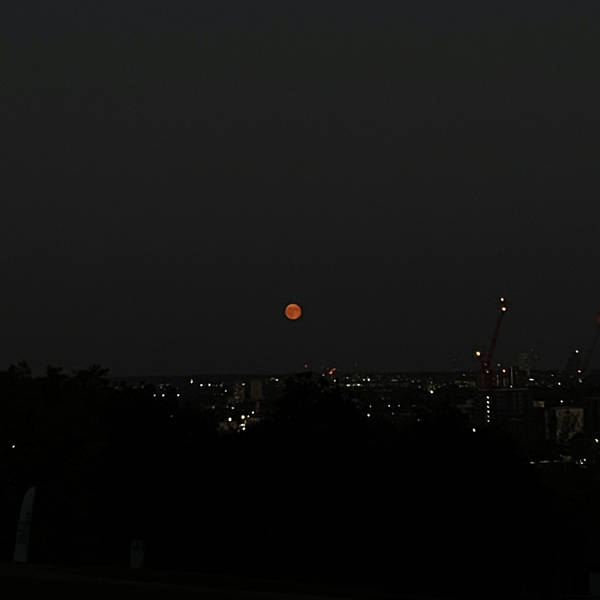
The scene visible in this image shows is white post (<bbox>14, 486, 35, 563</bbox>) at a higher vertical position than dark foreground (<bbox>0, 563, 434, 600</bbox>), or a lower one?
higher

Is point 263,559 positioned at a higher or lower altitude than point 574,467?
lower

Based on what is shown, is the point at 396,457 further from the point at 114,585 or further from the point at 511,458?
the point at 114,585

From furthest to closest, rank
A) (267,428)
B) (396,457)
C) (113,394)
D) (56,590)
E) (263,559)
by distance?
(113,394), (267,428), (396,457), (263,559), (56,590)

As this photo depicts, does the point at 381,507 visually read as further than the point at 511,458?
No

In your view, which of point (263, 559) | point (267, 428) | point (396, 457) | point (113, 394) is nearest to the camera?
point (263, 559)

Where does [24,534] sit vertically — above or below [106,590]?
above

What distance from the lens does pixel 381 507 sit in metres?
38.6

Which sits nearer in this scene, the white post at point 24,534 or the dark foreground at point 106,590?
the dark foreground at point 106,590

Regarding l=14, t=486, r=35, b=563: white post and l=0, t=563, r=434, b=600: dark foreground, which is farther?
l=14, t=486, r=35, b=563: white post

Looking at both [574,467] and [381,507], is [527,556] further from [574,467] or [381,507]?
[574,467]

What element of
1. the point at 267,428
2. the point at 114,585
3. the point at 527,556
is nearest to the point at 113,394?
the point at 267,428

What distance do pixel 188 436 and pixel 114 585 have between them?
35.4 metres

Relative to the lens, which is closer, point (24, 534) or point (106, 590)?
point (106, 590)

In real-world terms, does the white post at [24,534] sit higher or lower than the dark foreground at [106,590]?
higher
